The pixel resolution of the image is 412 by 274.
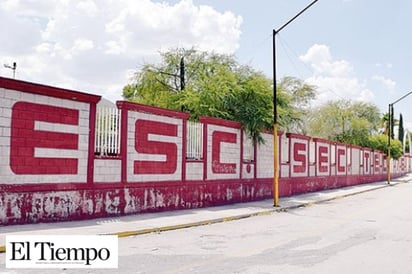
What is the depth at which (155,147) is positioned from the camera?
50.4 ft

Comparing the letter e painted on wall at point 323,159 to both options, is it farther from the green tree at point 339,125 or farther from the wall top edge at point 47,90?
the wall top edge at point 47,90

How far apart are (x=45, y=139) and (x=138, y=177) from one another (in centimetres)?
345

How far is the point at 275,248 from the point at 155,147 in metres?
6.88

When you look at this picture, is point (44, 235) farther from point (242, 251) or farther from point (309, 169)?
point (309, 169)

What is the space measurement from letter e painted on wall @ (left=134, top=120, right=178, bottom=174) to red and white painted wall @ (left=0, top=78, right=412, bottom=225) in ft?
0.10

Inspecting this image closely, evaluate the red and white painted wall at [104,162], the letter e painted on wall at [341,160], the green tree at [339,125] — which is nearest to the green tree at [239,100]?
the red and white painted wall at [104,162]

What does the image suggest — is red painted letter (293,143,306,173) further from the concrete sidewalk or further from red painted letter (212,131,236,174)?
the concrete sidewalk

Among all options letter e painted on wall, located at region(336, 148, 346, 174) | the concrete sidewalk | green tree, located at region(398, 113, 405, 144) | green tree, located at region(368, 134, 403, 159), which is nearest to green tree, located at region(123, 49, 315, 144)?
the concrete sidewalk

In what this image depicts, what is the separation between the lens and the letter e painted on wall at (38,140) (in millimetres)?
11391

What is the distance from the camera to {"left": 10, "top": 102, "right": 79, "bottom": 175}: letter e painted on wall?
448 inches

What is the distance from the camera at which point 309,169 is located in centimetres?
2773

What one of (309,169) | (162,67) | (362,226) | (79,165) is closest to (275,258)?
(362,226)

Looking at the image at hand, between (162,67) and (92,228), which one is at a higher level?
(162,67)

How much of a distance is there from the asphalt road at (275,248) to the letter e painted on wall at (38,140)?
3.08m
